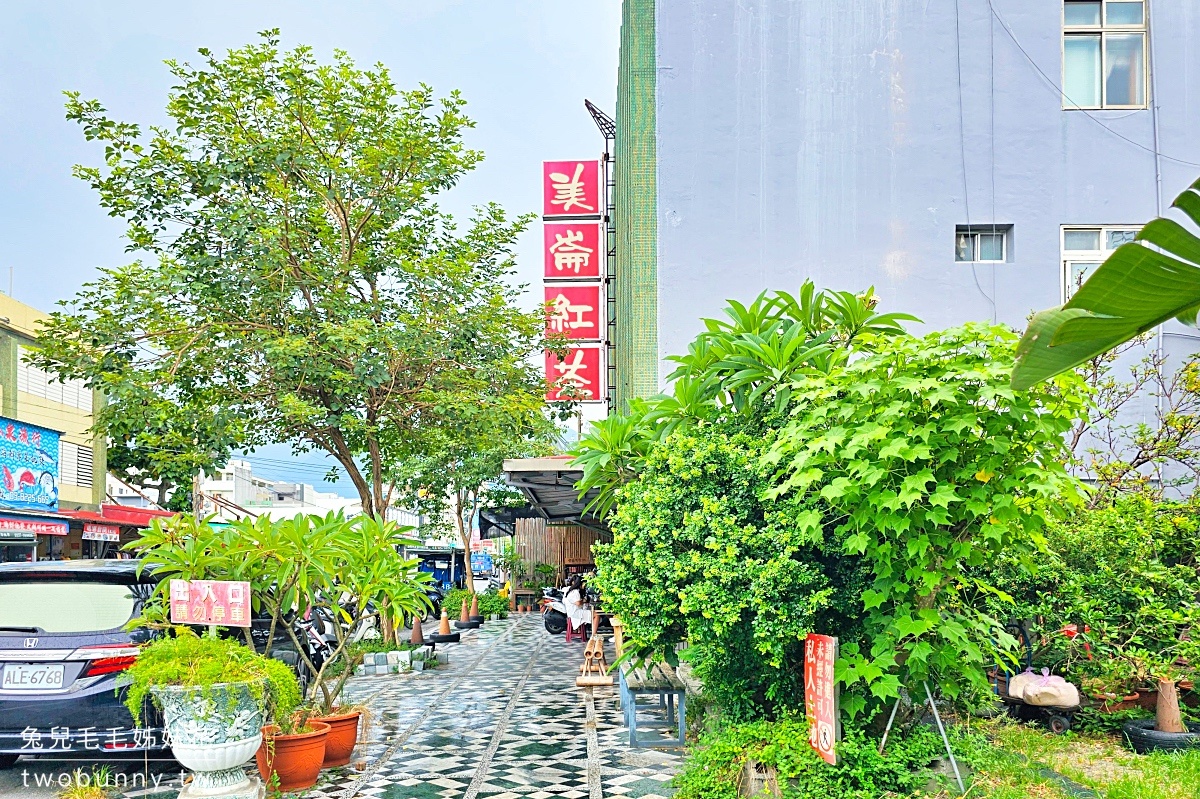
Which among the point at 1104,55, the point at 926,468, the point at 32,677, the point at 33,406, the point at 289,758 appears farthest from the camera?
the point at 33,406

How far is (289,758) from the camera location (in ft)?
23.9

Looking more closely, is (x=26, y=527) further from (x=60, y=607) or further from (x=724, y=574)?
(x=724, y=574)

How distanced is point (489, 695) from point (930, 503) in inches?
323

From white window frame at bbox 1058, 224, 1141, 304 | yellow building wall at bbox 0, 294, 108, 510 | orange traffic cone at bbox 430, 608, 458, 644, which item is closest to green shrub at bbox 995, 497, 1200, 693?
white window frame at bbox 1058, 224, 1141, 304

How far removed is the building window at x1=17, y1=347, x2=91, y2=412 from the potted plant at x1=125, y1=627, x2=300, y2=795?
58.2 ft

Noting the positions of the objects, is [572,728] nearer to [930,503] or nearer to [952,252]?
[930,503]

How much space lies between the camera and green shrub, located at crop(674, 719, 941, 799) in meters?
6.07

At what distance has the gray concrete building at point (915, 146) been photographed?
11.4m

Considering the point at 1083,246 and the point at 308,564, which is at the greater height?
the point at 1083,246

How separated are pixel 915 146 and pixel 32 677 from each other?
33.9 feet

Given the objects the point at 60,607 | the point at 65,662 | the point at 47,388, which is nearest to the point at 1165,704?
the point at 65,662

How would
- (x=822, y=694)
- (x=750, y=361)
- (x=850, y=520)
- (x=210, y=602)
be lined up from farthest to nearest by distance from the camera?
(x=210, y=602) < (x=750, y=361) < (x=850, y=520) < (x=822, y=694)

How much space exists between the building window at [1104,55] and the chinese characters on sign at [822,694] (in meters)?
8.48

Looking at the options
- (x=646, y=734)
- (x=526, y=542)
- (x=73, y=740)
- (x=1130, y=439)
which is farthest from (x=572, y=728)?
(x=526, y=542)
